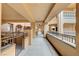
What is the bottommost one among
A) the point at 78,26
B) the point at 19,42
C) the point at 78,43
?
the point at 19,42

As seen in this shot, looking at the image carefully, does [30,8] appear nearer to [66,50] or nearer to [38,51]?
[38,51]

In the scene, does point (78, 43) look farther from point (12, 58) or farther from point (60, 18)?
point (60, 18)

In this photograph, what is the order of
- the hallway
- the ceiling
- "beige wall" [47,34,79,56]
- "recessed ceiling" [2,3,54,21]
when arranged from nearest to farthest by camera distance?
1. "beige wall" [47,34,79,56]
2. the ceiling
3. "recessed ceiling" [2,3,54,21]
4. the hallway

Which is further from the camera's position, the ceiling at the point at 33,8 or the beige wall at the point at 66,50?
the ceiling at the point at 33,8

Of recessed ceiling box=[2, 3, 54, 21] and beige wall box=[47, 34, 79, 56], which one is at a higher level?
recessed ceiling box=[2, 3, 54, 21]

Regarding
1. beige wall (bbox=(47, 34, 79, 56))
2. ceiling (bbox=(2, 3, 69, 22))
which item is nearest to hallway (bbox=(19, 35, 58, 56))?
beige wall (bbox=(47, 34, 79, 56))

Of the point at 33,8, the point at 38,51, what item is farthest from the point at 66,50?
the point at 33,8

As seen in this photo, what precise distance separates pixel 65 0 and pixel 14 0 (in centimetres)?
75

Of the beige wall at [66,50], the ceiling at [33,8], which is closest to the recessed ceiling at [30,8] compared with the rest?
the ceiling at [33,8]

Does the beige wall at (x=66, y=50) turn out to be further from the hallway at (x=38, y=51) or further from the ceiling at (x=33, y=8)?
the ceiling at (x=33, y=8)

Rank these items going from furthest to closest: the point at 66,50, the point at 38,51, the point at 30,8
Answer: the point at 38,51, the point at 30,8, the point at 66,50

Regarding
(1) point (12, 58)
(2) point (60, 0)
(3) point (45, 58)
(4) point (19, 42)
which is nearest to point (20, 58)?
(1) point (12, 58)

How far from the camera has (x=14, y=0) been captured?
1861 mm

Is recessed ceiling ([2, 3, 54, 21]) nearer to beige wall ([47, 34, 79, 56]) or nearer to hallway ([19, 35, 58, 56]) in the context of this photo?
beige wall ([47, 34, 79, 56])
